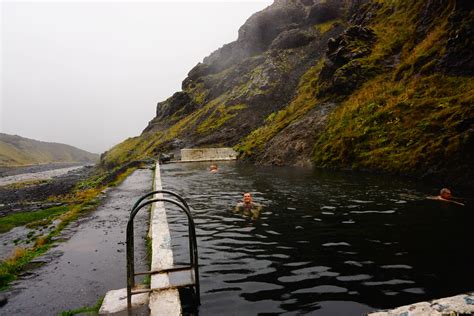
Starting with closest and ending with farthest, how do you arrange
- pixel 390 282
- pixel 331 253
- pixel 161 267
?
1. pixel 390 282
2. pixel 161 267
3. pixel 331 253

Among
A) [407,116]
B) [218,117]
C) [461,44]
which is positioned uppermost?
[218,117]

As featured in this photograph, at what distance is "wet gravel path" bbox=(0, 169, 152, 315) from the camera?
6539mm

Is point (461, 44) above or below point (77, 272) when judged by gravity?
above

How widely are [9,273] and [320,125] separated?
33.6 metres

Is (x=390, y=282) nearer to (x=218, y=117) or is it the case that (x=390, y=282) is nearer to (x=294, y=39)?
(x=218, y=117)

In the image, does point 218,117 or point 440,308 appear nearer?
point 440,308

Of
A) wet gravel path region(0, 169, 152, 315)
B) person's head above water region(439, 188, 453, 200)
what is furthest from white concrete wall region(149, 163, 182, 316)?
person's head above water region(439, 188, 453, 200)

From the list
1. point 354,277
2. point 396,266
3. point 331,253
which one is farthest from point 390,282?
point 331,253

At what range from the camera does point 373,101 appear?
Answer: 31312 mm

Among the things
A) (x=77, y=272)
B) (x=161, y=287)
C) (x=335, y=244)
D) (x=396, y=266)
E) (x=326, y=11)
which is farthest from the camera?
(x=326, y=11)

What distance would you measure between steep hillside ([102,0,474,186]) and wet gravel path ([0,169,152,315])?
17541mm

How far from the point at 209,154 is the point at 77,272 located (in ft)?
154

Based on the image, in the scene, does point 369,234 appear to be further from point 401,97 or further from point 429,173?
point 401,97

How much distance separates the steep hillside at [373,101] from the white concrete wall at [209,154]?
10.1ft
